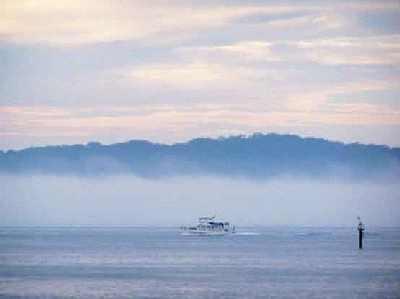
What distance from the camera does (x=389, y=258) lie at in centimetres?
13412

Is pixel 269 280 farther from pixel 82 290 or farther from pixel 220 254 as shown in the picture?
pixel 220 254

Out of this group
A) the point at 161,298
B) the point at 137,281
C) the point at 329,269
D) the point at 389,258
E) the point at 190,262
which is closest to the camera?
the point at 161,298

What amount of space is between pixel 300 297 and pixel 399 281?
60.2 ft

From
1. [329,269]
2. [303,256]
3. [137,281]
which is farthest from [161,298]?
[303,256]

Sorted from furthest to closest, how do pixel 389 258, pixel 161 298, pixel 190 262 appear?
pixel 389 258, pixel 190 262, pixel 161 298

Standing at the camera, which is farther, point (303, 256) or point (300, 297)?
point (303, 256)

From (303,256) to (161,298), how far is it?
63.4m

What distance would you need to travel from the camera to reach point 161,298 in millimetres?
76125

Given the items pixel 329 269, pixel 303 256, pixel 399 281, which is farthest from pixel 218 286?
pixel 303 256

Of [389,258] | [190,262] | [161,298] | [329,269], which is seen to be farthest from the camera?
[389,258]

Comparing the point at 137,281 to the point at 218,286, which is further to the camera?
the point at 137,281

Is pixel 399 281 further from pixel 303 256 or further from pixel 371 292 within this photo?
pixel 303 256

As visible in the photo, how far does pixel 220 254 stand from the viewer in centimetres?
14262

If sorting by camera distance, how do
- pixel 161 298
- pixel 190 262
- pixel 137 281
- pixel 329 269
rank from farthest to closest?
Result: 1. pixel 190 262
2. pixel 329 269
3. pixel 137 281
4. pixel 161 298
